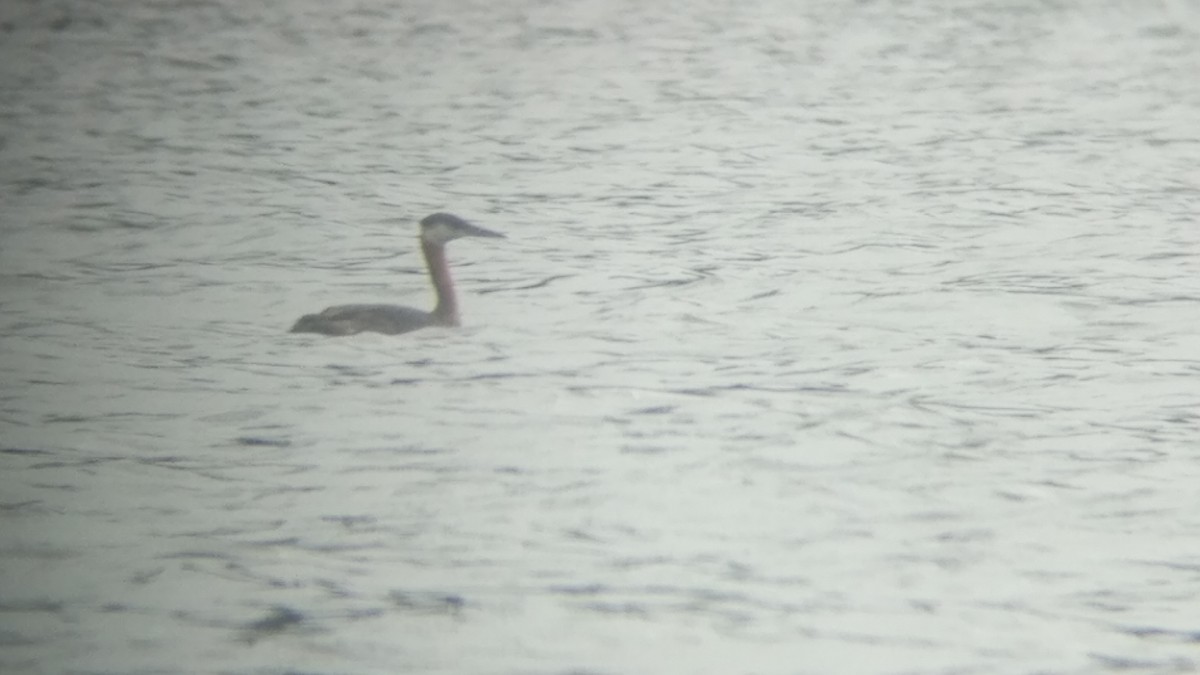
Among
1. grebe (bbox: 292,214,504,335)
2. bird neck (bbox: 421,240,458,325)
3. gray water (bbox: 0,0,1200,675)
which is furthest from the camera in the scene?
bird neck (bbox: 421,240,458,325)

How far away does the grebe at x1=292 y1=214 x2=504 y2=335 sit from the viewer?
7.04m

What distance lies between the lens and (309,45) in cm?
1519

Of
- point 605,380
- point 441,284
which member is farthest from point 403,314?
point 605,380

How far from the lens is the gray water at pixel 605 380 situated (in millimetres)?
4555

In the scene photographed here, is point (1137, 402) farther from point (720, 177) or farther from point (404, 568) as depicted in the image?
point (720, 177)

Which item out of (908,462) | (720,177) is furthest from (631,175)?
(908,462)

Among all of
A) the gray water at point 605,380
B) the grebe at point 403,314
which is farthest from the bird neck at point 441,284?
the gray water at point 605,380

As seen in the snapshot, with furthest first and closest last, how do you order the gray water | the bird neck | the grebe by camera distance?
the bird neck, the grebe, the gray water

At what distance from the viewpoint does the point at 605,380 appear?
664 cm

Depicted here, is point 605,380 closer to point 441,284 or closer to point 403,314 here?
point 403,314

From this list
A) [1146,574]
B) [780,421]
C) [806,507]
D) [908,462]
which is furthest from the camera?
[780,421]

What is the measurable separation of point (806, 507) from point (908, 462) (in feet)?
1.60

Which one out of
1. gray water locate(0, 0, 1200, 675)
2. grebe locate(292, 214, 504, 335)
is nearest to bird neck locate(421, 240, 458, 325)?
grebe locate(292, 214, 504, 335)

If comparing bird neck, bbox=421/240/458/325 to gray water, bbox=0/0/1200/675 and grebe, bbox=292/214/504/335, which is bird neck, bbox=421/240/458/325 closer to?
grebe, bbox=292/214/504/335
